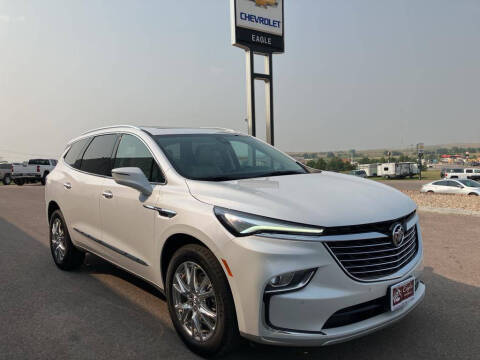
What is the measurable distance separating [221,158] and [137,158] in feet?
2.60

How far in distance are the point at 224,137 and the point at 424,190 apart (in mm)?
25770

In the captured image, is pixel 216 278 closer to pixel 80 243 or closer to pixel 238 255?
pixel 238 255

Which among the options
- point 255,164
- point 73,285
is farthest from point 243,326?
point 73,285

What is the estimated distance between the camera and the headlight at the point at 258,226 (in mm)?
2543

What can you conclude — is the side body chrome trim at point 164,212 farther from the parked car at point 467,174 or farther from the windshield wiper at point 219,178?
the parked car at point 467,174

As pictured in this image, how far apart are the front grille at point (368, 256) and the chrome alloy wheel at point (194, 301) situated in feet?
2.95

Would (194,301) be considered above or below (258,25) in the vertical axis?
below

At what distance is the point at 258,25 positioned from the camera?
1482 centimetres

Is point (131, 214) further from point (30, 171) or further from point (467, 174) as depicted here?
point (467, 174)

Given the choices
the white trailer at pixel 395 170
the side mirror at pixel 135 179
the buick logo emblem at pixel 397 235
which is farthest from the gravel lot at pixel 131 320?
the white trailer at pixel 395 170

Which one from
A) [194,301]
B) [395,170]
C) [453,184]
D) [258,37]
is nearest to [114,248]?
[194,301]

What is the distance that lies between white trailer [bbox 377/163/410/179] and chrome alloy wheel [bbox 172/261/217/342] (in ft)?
233

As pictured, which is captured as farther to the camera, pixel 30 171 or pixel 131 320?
pixel 30 171

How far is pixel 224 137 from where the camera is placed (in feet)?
14.1
